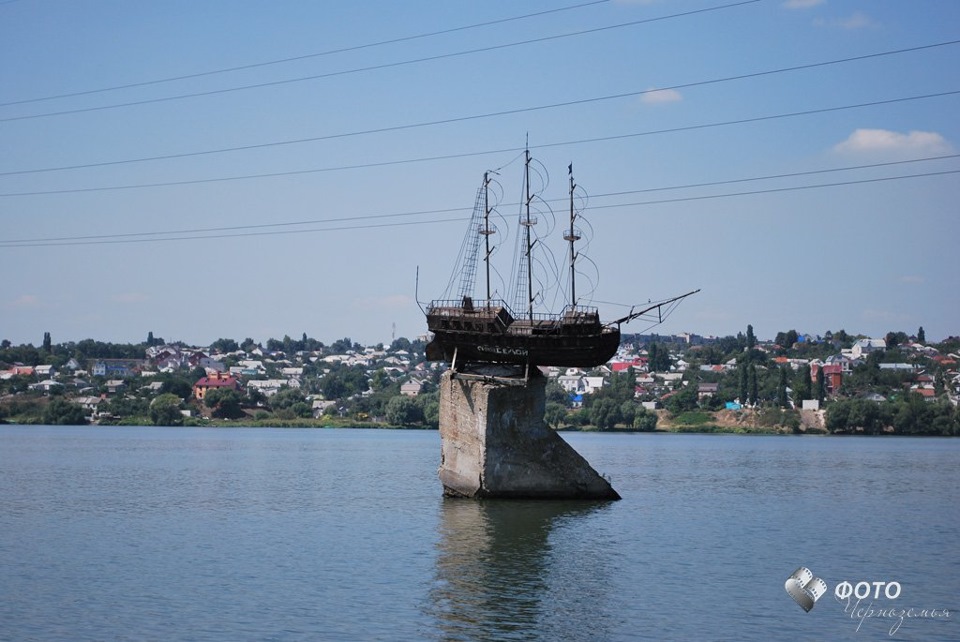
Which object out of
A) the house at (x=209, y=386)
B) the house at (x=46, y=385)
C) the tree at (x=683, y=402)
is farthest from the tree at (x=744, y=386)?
the house at (x=46, y=385)

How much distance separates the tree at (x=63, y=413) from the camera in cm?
15325

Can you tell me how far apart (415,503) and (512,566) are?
52.2ft

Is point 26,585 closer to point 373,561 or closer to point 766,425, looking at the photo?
point 373,561

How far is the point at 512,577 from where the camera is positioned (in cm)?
2784

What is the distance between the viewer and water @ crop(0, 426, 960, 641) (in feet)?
74.9

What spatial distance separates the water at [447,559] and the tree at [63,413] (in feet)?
327

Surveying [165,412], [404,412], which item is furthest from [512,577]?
[165,412]

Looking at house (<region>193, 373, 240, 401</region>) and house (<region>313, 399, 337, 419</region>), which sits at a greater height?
house (<region>193, 373, 240, 401</region>)

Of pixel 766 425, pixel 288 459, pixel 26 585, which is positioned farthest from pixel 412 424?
pixel 26 585

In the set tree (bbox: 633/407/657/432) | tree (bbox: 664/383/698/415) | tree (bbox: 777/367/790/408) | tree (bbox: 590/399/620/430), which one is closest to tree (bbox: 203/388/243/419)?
tree (bbox: 590/399/620/430)

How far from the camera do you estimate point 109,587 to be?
26000 millimetres

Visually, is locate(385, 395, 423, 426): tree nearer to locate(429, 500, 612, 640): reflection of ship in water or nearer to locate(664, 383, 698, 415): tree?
locate(664, 383, 698, 415): tree

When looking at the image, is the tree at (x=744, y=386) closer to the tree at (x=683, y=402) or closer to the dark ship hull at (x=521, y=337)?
the tree at (x=683, y=402)

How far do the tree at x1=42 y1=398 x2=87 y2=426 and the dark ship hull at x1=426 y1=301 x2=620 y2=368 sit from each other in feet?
397
